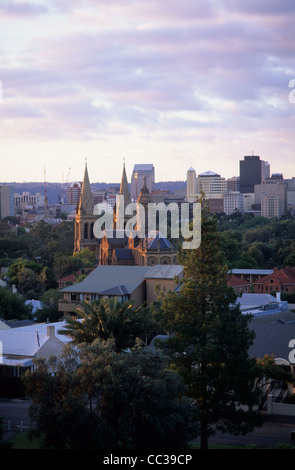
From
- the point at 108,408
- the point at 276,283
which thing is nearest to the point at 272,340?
the point at 108,408

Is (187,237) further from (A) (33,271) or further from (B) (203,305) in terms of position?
(A) (33,271)

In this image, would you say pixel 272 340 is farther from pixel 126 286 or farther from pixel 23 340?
pixel 126 286

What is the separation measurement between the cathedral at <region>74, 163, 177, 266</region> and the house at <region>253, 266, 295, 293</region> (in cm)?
1196

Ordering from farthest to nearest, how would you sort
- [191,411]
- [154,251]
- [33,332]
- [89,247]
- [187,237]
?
[89,247] → [154,251] → [33,332] → [187,237] → [191,411]

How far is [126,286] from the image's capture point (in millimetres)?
47375

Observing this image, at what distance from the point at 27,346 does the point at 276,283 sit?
43.7m

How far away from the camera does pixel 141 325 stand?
101ft

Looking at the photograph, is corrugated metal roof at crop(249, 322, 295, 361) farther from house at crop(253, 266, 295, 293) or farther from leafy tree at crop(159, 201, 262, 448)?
house at crop(253, 266, 295, 293)

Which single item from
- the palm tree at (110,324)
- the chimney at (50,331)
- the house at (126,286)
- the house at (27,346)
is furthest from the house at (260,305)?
the palm tree at (110,324)

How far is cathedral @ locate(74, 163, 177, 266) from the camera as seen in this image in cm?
6912
